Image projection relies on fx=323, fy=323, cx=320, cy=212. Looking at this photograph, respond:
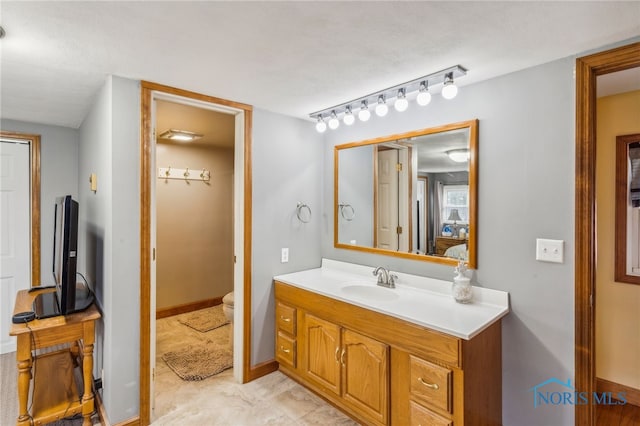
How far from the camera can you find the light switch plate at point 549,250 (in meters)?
1.74

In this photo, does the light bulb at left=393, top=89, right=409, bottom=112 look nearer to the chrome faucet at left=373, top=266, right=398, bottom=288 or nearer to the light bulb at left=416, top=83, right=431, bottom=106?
the light bulb at left=416, top=83, right=431, bottom=106

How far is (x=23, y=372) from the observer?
6.08ft

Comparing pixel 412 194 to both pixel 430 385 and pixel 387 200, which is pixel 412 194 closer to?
pixel 387 200

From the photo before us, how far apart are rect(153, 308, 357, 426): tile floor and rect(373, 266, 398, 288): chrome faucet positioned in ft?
3.07

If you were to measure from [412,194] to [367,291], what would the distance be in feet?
2.67

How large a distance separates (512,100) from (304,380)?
7.82ft

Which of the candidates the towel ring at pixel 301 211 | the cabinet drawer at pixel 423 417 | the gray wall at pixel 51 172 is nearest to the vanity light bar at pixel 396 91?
the towel ring at pixel 301 211

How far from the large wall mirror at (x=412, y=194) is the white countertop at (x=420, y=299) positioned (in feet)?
0.62

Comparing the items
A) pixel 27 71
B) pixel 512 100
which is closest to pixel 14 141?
pixel 27 71

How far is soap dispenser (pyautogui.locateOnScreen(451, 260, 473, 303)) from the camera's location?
1983 mm

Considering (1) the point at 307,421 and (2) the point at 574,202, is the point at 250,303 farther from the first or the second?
(2) the point at 574,202

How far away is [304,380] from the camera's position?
246 cm

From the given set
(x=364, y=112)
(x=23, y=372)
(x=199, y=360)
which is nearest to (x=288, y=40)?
(x=364, y=112)

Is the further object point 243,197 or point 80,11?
point 243,197
